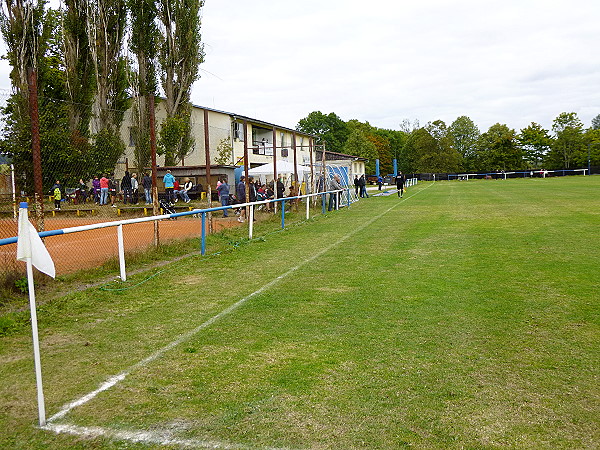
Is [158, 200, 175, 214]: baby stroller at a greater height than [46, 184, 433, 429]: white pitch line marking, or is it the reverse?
[158, 200, 175, 214]: baby stroller

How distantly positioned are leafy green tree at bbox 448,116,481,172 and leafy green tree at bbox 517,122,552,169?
343 inches

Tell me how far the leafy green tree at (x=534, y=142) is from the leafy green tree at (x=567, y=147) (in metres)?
2.07

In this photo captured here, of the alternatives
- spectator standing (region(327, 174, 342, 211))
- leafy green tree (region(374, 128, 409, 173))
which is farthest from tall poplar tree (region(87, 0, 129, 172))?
leafy green tree (region(374, 128, 409, 173))

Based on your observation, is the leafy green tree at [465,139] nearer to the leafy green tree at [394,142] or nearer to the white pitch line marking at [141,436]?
the leafy green tree at [394,142]

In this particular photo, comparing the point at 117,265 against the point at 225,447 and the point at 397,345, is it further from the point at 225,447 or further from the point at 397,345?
the point at 225,447

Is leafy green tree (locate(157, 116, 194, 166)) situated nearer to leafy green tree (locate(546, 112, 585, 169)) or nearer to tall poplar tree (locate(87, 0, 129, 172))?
tall poplar tree (locate(87, 0, 129, 172))

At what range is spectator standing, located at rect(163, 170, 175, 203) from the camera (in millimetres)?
22844

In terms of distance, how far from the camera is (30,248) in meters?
Answer: 3.99

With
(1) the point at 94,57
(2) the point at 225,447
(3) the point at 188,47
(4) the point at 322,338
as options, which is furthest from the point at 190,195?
(2) the point at 225,447

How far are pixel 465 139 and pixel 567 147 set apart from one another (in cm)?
1946

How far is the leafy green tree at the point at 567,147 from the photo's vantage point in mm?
91500


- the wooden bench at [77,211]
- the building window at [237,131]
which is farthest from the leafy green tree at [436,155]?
the wooden bench at [77,211]

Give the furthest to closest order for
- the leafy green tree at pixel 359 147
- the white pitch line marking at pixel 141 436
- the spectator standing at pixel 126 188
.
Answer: the leafy green tree at pixel 359 147
the spectator standing at pixel 126 188
the white pitch line marking at pixel 141 436

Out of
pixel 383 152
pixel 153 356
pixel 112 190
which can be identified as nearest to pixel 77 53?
pixel 112 190
